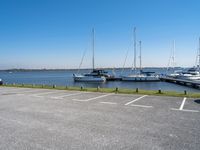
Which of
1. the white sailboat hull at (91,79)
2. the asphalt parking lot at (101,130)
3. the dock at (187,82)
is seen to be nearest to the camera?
the asphalt parking lot at (101,130)

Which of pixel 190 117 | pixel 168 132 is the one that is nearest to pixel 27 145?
pixel 168 132

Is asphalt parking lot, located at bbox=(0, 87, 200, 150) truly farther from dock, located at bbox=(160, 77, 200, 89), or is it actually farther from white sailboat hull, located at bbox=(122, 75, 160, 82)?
white sailboat hull, located at bbox=(122, 75, 160, 82)

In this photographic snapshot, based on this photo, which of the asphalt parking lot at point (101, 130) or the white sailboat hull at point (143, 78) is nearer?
the asphalt parking lot at point (101, 130)

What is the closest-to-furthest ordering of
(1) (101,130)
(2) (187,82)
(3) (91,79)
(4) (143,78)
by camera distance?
(1) (101,130)
(2) (187,82)
(4) (143,78)
(3) (91,79)

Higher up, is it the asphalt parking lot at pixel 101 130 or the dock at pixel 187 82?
the asphalt parking lot at pixel 101 130

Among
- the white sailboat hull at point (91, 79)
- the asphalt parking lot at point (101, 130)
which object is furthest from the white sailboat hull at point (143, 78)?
the asphalt parking lot at point (101, 130)

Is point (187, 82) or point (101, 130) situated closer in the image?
point (101, 130)

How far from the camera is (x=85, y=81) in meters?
58.7

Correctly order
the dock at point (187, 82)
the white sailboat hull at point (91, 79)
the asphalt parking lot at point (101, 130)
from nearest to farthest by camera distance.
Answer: the asphalt parking lot at point (101, 130) → the dock at point (187, 82) → the white sailboat hull at point (91, 79)

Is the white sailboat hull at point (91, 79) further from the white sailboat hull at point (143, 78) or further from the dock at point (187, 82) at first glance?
the dock at point (187, 82)

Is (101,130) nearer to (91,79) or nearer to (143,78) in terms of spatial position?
(143,78)

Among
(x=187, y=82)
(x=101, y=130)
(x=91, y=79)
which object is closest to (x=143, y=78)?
(x=187, y=82)

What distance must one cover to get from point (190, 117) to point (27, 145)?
629 centimetres

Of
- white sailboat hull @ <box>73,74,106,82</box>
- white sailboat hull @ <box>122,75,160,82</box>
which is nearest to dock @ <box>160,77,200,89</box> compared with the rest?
white sailboat hull @ <box>122,75,160,82</box>
